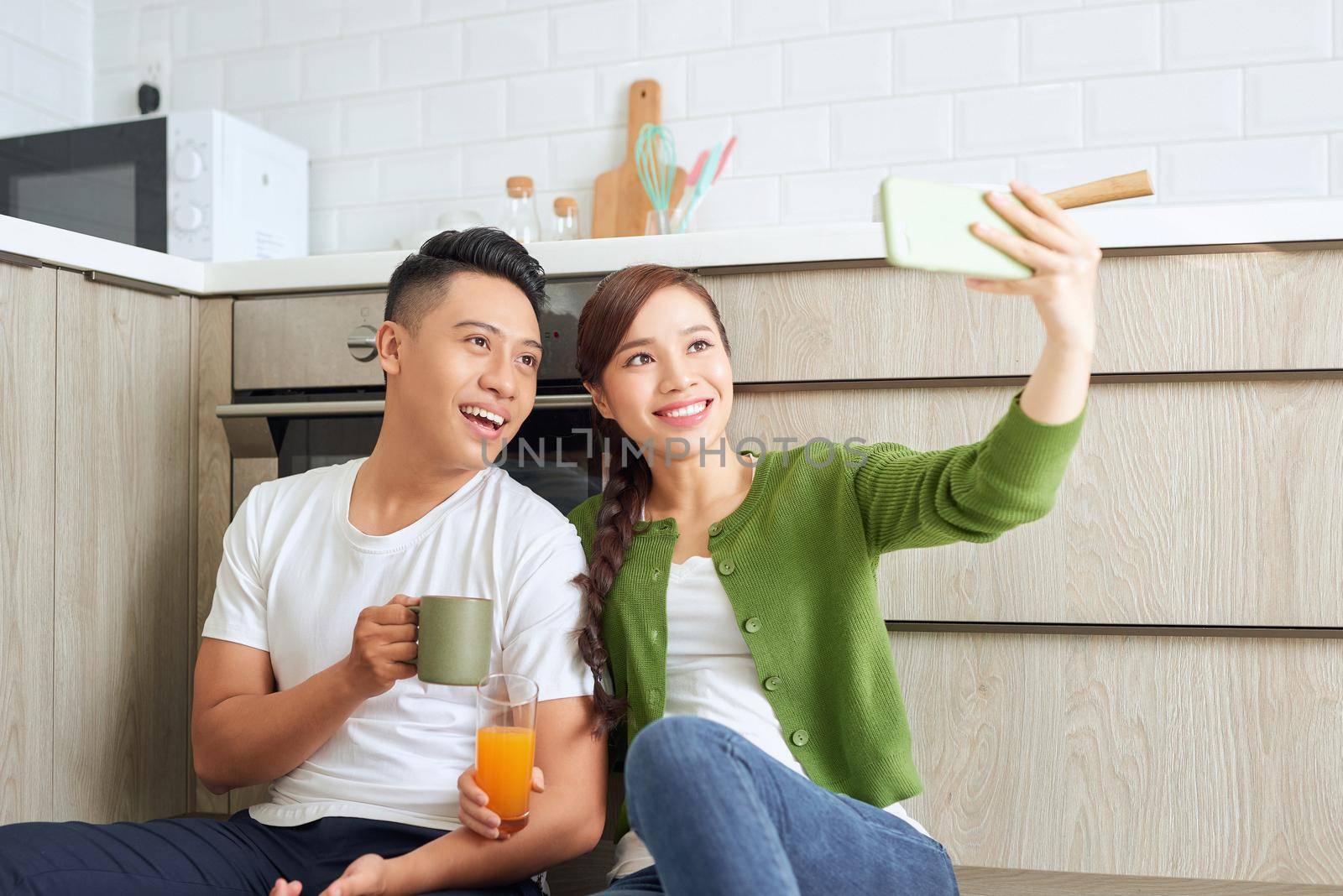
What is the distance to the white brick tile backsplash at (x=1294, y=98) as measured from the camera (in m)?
1.86

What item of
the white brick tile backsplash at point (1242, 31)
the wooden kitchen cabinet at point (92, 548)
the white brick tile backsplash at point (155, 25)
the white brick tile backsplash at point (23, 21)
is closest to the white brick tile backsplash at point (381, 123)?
the white brick tile backsplash at point (155, 25)

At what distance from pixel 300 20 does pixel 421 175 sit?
0.46 m

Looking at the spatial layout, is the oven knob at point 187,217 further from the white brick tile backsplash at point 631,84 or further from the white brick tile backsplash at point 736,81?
the white brick tile backsplash at point 736,81

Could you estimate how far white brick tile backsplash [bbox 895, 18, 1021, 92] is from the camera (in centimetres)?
199

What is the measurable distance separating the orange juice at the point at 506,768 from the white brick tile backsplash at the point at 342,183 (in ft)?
5.28

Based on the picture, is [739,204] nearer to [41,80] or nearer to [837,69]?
[837,69]

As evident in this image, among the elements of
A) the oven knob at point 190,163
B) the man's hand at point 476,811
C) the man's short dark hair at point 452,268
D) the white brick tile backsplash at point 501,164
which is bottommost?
the man's hand at point 476,811

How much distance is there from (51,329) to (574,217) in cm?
95

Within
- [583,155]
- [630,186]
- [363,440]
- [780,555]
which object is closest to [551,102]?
[583,155]

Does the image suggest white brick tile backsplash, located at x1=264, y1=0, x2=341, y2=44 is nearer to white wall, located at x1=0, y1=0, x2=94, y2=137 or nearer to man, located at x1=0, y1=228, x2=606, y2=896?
white wall, located at x1=0, y1=0, x2=94, y2=137

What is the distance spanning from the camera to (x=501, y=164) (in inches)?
88.3

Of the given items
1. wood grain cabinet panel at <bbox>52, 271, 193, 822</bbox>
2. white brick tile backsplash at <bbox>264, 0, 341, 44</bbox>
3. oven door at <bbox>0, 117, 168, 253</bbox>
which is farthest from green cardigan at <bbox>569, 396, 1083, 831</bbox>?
white brick tile backsplash at <bbox>264, 0, 341, 44</bbox>

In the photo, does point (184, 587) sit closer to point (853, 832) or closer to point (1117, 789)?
point (853, 832)

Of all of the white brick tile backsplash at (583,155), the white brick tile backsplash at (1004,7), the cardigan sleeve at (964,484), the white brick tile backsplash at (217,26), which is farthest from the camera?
the white brick tile backsplash at (217,26)
